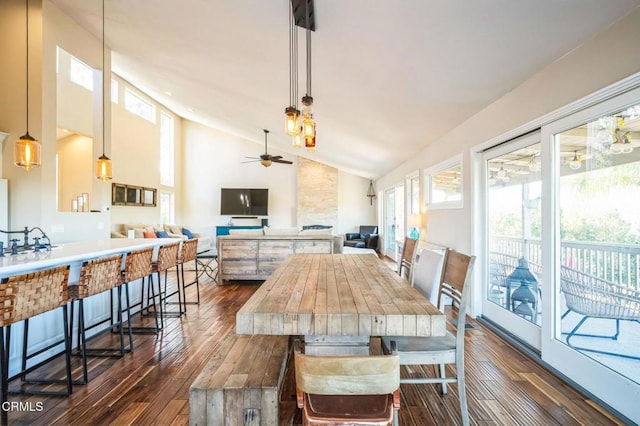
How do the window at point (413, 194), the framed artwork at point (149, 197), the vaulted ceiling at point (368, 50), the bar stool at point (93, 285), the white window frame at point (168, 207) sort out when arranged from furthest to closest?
the white window frame at point (168, 207) → the framed artwork at point (149, 197) → the window at point (413, 194) → the bar stool at point (93, 285) → the vaulted ceiling at point (368, 50)

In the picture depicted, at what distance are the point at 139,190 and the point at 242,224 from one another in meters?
3.53

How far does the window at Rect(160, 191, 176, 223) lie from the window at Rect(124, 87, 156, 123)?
2.41 m

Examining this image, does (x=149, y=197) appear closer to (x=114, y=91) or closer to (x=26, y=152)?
(x=114, y=91)

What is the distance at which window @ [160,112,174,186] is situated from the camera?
984 centimetres

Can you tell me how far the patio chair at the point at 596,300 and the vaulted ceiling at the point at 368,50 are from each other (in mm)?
1596

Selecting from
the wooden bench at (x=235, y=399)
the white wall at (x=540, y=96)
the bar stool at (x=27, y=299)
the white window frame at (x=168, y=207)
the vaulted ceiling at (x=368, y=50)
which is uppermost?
the vaulted ceiling at (x=368, y=50)

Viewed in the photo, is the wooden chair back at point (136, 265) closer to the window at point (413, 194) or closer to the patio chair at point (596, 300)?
the patio chair at point (596, 300)

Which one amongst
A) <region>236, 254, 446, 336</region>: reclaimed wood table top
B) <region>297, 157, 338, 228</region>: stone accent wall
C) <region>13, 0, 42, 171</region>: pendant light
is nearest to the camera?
<region>236, 254, 446, 336</region>: reclaimed wood table top

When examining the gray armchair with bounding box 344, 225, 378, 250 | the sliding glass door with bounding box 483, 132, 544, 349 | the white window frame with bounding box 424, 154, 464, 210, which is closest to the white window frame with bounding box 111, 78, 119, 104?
the gray armchair with bounding box 344, 225, 378, 250

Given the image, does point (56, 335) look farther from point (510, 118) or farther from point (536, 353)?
point (510, 118)

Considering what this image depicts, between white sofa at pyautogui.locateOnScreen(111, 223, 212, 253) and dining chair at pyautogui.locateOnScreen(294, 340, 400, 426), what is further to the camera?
white sofa at pyautogui.locateOnScreen(111, 223, 212, 253)

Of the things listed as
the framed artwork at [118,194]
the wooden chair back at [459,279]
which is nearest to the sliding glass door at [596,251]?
Answer: the wooden chair back at [459,279]

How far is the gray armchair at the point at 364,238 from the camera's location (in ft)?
30.5

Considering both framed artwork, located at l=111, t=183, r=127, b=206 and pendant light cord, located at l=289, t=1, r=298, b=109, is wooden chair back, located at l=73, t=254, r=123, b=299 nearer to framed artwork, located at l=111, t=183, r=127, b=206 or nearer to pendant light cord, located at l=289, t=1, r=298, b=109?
pendant light cord, located at l=289, t=1, r=298, b=109
